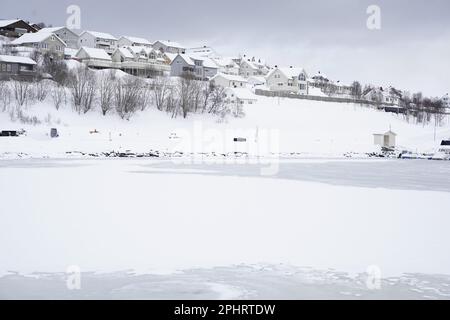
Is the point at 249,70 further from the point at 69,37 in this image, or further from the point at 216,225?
the point at 216,225

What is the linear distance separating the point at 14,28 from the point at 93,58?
16.6 m

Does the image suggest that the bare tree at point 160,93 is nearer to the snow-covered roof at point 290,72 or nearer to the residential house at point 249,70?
the snow-covered roof at point 290,72

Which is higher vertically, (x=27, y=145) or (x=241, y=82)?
(x=241, y=82)

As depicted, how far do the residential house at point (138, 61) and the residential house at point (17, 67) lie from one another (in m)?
16.2

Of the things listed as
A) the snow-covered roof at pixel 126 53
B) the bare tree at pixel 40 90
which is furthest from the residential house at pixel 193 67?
the bare tree at pixel 40 90

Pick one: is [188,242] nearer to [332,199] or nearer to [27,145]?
[332,199]

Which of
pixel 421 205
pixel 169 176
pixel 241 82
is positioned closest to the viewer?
pixel 421 205

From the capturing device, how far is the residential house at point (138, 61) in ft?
235

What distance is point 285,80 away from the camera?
8762 cm

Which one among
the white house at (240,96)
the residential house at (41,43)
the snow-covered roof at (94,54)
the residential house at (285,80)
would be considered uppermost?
the residential house at (41,43)

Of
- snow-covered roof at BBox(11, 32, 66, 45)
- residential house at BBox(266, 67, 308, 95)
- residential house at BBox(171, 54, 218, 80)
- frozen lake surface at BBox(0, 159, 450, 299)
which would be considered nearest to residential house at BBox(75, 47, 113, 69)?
snow-covered roof at BBox(11, 32, 66, 45)

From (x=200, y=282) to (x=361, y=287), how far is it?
2356 mm
